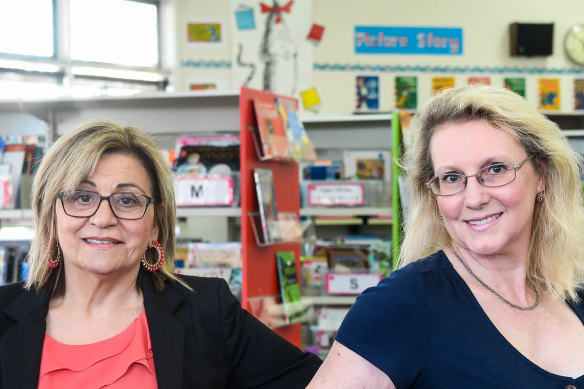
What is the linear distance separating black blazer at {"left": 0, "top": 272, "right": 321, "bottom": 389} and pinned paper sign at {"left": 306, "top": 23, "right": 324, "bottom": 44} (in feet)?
19.1

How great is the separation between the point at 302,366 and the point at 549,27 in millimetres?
6743

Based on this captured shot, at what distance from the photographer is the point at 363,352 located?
1527 mm

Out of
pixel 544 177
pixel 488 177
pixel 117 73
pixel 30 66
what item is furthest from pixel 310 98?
pixel 488 177

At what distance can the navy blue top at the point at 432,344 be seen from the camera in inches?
60.2

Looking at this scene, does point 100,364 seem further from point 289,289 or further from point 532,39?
point 532,39

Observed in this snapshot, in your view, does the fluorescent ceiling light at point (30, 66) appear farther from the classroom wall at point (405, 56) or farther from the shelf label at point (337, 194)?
the shelf label at point (337, 194)

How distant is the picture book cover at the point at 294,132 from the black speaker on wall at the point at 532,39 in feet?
15.1

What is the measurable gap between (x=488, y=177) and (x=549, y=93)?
6.78 m

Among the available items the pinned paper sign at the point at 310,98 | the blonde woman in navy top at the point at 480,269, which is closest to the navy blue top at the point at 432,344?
the blonde woman in navy top at the point at 480,269

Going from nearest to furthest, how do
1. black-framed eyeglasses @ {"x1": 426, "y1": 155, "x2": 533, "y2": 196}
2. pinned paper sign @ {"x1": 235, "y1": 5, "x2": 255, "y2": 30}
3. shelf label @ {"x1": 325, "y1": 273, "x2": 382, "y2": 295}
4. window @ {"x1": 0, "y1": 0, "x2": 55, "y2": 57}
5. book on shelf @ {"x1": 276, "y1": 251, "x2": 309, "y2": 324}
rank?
black-framed eyeglasses @ {"x1": 426, "y1": 155, "x2": 533, "y2": 196} < book on shelf @ {"x1": 276, "y1": 251, "x2": 309, "y2": 324} < shelf label @ {"x1": 325, "y1": 273, "x2": 382, "y2": 295} < window @ {"x1": 0, "y1": 0, "x2": 55, "y2": 57} < pinned paper sign @ {"x1": 235, "y1": 5, "x2": 255, "y2": 30}

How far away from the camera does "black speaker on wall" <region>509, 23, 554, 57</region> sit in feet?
25.3

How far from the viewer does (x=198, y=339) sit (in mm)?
1952

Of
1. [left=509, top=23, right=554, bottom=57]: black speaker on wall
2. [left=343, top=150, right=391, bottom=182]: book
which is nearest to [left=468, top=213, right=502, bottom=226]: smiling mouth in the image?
[left=343, top=150, right=391, bottom=182]: book

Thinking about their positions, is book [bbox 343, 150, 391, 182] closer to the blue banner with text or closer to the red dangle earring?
the red dangle earring
